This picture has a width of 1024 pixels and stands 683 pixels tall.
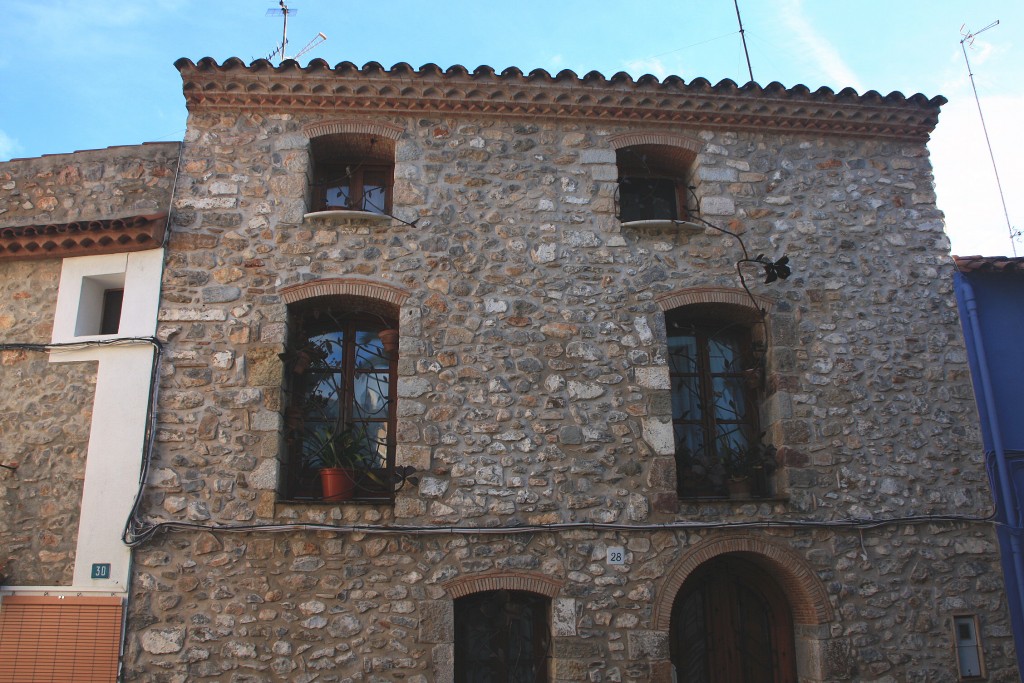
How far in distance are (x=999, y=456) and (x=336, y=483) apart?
5.66 metres

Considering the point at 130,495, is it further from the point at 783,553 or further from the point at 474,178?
the point at 783,553

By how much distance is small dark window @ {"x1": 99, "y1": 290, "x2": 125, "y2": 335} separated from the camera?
667 cm

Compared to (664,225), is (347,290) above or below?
below

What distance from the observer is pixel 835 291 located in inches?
273

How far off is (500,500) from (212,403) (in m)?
2.46

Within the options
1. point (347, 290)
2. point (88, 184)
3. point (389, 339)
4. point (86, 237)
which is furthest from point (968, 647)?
point (88, 184)

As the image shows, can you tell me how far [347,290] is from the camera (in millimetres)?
6465

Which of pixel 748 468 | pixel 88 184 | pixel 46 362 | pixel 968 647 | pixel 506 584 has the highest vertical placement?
pixel 88 184

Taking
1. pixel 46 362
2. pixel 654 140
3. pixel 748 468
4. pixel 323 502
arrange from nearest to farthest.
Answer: pixel 323 502
pixel 46 362
pixel 748 468
pixel 654 140

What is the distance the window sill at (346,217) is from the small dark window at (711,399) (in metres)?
2.78

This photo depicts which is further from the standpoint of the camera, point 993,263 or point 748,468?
point 993,263

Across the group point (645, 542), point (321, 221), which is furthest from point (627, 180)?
point (645, 542)

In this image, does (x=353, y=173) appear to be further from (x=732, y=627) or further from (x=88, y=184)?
(x=732, y=627)

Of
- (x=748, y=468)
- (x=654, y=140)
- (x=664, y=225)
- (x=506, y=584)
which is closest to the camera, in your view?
(x=506, y=584)
